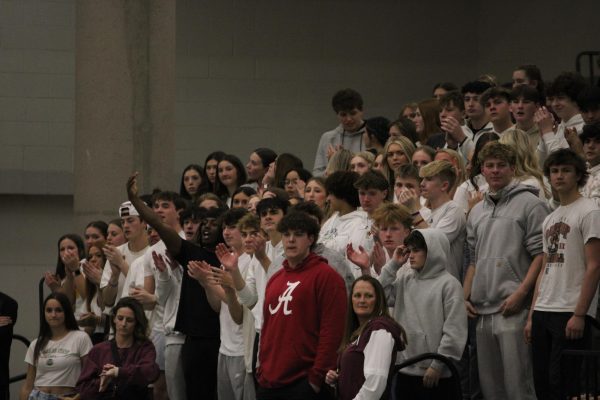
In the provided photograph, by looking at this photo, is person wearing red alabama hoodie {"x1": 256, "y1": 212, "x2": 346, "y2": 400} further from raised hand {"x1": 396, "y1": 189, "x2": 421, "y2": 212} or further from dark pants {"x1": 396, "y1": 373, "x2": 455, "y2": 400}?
raised hand {"x1": 396, "y1": 189, "x2": 421, "y2": 212}

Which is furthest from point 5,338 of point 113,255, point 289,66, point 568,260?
point 289,66

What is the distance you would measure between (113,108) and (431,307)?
17.2 ft

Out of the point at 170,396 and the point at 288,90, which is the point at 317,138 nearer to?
the point at 288,90

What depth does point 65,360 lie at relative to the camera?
1005 cm

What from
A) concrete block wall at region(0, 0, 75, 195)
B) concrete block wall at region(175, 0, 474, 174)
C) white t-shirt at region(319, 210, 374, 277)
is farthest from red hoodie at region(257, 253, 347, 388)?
concrete block wall at region(0, 0, 75, 195)

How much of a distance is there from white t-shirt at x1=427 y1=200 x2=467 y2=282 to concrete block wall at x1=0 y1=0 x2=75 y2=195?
7.89 metres

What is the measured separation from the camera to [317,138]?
50.0 feet

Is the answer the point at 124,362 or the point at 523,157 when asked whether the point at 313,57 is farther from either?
the point at 523,157

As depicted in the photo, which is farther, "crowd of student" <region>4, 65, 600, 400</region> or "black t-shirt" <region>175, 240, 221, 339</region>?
"black t-shirt" <region>175, 240, 221, 339</region>

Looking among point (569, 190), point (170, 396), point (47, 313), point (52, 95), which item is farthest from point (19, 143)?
point (569, 190)

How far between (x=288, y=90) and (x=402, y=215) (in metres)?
8.00

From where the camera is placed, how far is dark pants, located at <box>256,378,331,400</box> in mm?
7348

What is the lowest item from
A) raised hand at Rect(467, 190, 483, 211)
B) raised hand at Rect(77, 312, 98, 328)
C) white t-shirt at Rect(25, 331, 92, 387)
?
white t-shirt at Rect(25, 331, 92, 387)

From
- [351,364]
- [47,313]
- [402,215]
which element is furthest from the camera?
[47,313]
